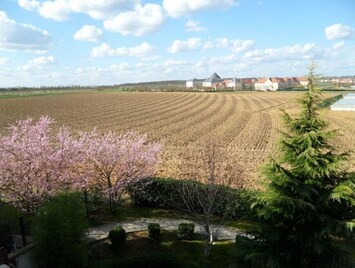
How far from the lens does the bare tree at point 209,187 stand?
1195 cm

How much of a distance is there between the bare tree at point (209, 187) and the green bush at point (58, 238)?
3.95 meters

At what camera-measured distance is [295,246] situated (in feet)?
26.7

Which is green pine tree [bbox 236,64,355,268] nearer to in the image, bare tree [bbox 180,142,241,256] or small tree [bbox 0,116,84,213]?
bare tree [bbox 180,142,241,256]

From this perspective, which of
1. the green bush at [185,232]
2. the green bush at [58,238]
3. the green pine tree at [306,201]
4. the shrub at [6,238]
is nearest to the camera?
the green pine tree at [306,201]

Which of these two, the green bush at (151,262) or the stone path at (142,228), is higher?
the green bush at (151,262)

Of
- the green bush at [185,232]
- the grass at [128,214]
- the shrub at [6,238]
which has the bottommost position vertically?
the grass at [128,214]

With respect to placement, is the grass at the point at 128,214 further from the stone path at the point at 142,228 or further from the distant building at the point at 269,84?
the distant building at the point at 269,84

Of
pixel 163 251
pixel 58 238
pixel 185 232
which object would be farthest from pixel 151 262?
pixel 58 238

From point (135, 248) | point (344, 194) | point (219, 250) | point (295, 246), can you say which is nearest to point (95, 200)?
point (135, 248)

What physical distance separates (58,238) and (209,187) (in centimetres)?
519

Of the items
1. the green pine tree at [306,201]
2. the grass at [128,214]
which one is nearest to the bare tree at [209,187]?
the grass at [128,214]

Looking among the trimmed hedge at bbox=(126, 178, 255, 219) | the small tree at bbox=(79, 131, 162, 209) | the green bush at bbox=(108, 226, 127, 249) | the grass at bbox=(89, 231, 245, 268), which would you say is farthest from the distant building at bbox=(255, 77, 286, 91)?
the green bush at bbox=(108, 226, 127, 249)

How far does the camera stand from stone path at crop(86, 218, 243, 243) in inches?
536

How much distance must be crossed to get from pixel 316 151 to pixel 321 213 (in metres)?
1.44
